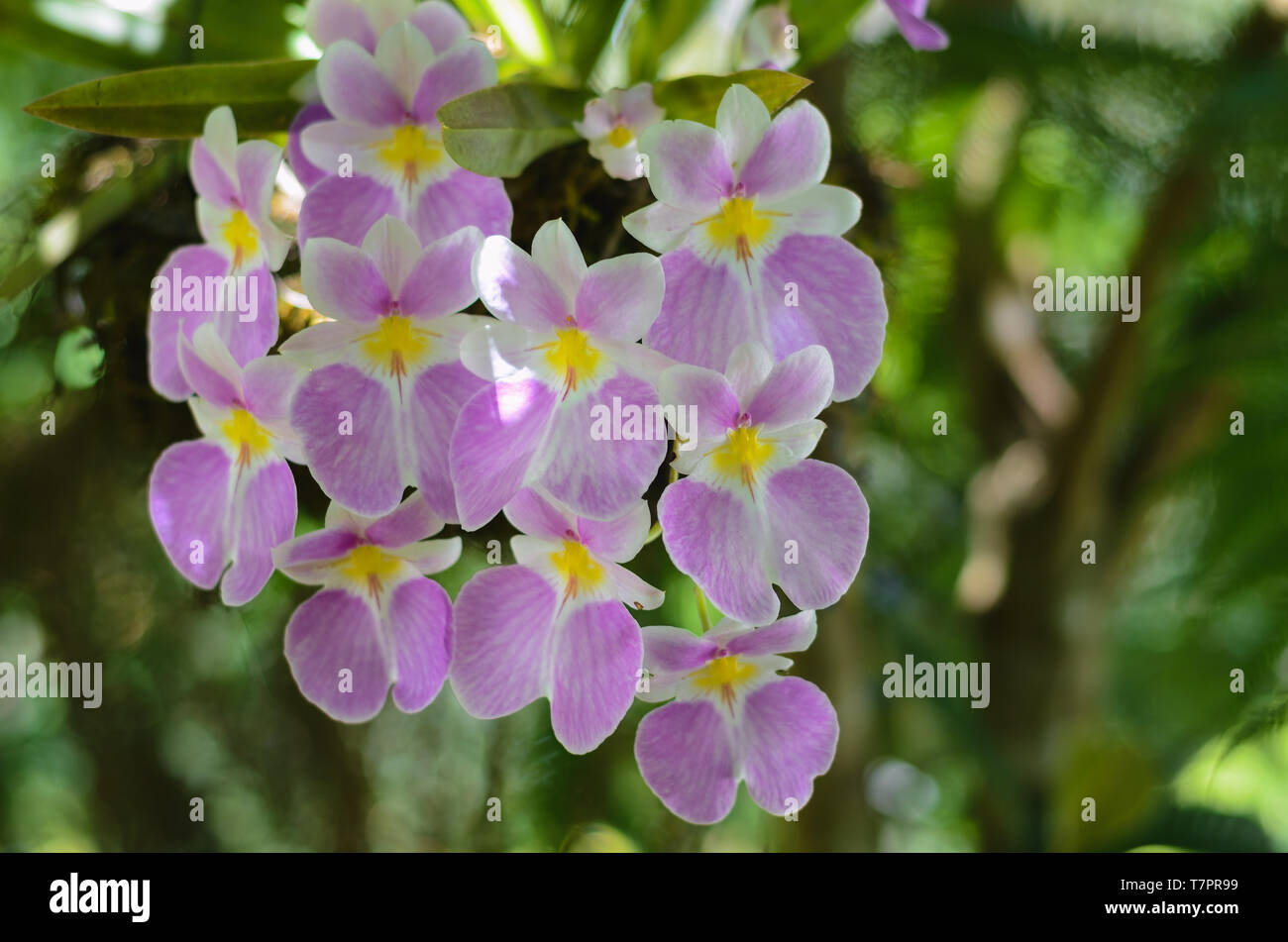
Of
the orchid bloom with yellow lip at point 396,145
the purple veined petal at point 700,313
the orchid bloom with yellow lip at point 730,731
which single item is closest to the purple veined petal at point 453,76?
the orchid bloom with yellow lip at point 396,145

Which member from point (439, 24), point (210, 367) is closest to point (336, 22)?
point (439, 24)

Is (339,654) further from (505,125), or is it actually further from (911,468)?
(911,468)

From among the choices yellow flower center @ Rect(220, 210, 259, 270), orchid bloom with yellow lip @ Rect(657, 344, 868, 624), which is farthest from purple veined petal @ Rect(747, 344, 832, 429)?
yellow flower center @ Rect(220, 210, 259, 270)

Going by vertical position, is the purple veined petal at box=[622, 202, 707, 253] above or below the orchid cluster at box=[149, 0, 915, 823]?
above

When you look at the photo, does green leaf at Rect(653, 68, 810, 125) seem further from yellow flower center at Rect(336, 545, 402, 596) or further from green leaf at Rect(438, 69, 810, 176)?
yellow flower center at Rect(336, 545, 402, 596)

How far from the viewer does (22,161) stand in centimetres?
96

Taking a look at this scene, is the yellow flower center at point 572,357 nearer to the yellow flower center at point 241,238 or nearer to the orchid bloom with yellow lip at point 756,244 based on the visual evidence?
the orchid bloom with yellow lip at point 756,244

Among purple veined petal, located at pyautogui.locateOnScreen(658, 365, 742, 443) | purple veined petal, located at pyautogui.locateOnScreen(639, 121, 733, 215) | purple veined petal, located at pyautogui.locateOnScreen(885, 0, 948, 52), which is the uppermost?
purple veined petal, located at pyautogui.locateOnScreen(885, 0, 948, 52)

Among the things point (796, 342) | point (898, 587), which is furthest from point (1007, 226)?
point (796, 342)

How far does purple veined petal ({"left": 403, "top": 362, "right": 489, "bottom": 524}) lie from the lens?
0.30 m

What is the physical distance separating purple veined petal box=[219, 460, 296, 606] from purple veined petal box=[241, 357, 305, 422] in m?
0.03

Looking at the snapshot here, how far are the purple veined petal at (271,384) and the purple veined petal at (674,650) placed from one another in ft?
0.48

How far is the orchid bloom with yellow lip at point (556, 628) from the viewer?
0.31 meters
